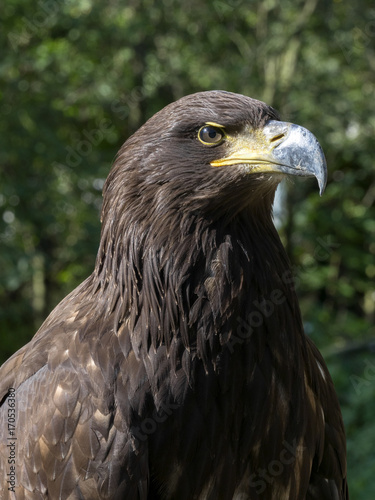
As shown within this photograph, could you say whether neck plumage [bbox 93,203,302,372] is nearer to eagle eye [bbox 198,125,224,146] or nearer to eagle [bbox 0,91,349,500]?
eagle [bbox 0,91,349,500]

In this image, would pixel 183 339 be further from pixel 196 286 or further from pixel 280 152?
pixel 280 152

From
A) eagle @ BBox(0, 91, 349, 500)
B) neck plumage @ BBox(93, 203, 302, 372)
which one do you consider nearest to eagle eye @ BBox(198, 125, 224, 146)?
eagle @ BBox(0, 91, 349, 500)

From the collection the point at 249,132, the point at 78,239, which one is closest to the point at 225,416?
the point at 249,132

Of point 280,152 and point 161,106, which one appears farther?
point 161,106

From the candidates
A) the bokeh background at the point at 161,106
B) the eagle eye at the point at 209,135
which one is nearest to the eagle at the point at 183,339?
the eagle eye at the point at 209,135

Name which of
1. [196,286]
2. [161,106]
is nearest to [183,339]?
[196,286]

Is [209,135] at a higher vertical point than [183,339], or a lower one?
higher

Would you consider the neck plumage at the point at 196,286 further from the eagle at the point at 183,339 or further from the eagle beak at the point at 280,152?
the eagle beak at the point at 280,152

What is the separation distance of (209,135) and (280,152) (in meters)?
0.27

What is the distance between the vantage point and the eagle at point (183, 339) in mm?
2490

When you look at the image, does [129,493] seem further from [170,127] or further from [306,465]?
[170,127]

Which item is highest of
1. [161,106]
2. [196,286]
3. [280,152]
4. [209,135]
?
[209,135]

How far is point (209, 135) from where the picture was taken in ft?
8.41

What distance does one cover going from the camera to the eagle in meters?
2.49
